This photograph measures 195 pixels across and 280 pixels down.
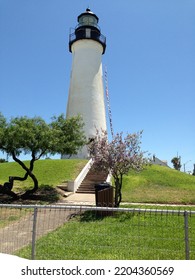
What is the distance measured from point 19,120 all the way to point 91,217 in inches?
350

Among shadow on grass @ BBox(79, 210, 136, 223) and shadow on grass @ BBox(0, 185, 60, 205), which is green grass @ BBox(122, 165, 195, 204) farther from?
shadow on grass @ BBox(79, 210, 136, 223)

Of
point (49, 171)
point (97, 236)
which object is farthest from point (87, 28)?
point (97, 236)

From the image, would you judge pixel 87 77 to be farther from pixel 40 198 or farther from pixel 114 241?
pixel 114 241

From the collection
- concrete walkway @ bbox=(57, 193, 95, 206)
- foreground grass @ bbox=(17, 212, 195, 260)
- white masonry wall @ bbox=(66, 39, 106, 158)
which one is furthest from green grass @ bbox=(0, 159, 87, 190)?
foreground grass @ bbox=(17, 212, 195, 260)

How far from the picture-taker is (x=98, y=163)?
13078 mm

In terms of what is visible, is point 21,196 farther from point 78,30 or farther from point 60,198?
point 78,30

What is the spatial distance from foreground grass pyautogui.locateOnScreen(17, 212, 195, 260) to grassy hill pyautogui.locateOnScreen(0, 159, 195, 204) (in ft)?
25.4

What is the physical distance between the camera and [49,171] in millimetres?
24781

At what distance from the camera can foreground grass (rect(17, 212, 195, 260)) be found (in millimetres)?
5840

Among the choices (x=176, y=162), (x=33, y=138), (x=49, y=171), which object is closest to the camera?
(x=33, y=138)

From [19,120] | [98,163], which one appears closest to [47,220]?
[98,163]

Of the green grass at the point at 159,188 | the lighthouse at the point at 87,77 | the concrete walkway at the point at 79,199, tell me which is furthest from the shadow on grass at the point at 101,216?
the lighthouse at the point at 87,77

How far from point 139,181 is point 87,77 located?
17.5 metres
